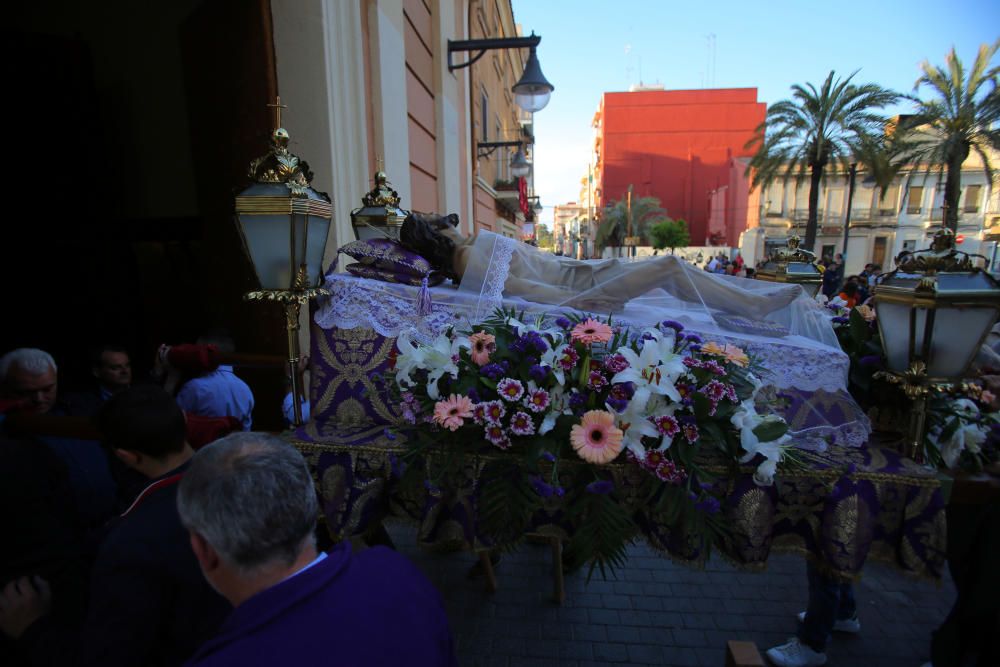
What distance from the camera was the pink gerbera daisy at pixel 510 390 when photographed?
1.87 metres

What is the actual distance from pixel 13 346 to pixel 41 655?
13.1 feet

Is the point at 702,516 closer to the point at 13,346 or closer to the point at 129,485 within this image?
the point at 129,485

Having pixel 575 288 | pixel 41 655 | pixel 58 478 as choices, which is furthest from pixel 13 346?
pixel 575 288

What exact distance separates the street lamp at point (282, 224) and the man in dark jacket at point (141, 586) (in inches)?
27.3

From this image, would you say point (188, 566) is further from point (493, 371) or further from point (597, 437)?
point (597, 437)

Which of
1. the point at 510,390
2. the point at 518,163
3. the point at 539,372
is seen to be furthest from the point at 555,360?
the point at 518,163

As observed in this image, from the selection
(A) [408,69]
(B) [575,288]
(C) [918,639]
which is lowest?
(C) [918,639]

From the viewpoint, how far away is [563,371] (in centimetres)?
194

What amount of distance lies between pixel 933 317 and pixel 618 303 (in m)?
1.32

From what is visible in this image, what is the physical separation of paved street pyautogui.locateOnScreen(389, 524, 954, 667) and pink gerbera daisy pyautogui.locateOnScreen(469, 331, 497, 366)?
4.92ft

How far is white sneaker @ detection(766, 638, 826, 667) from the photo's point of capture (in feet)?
8.28

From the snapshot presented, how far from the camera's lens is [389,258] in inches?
108

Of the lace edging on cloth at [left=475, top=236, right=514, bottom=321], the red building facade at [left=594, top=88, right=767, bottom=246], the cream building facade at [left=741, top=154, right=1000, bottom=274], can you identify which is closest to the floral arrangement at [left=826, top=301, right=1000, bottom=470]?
the lace edging on cloth at [left=475, top=236, right=514, bottom=321]

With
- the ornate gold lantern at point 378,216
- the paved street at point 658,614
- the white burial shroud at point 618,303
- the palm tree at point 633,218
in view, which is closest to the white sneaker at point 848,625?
the paved street at point 658,614
